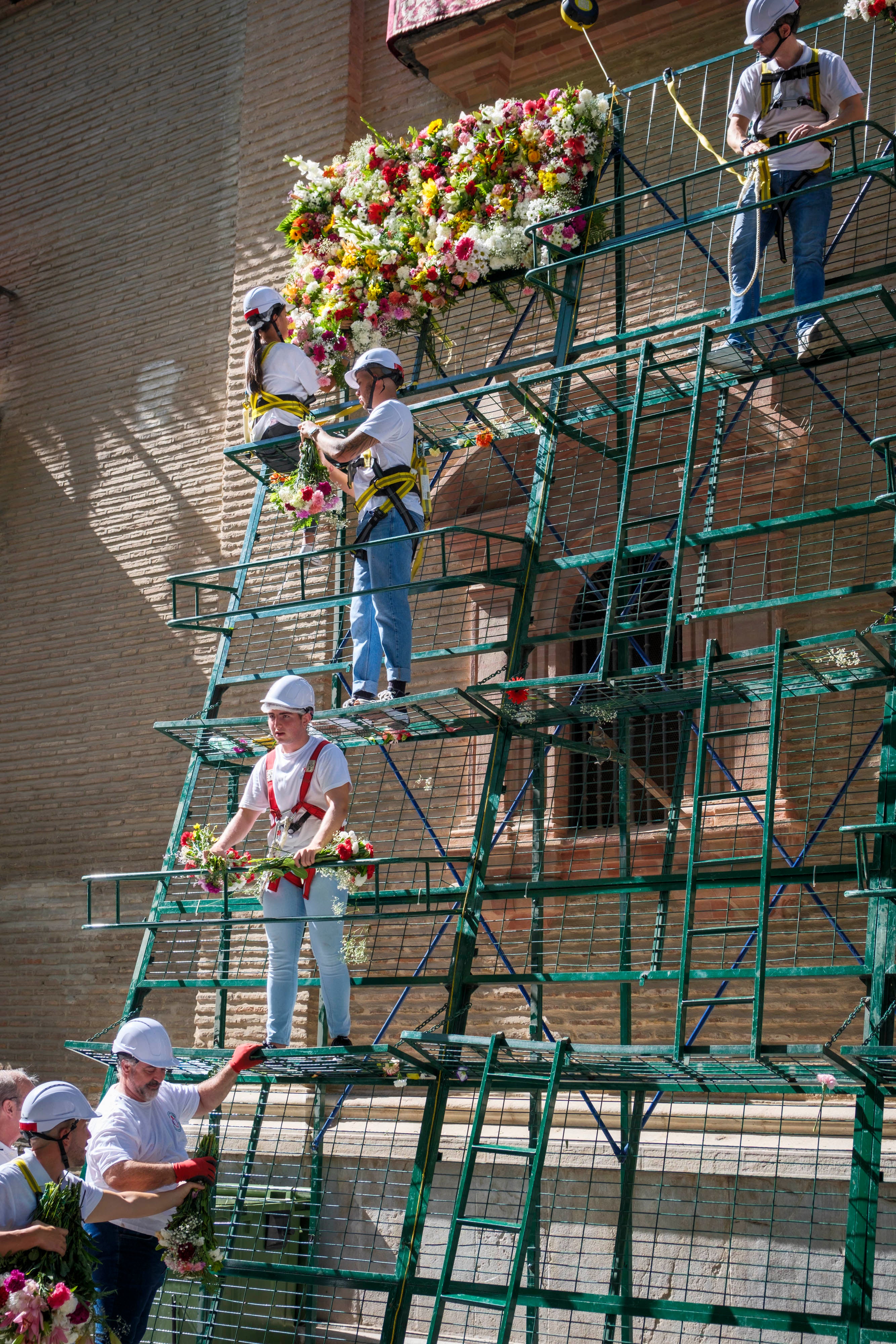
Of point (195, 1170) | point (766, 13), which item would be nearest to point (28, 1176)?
point (195, 1170)

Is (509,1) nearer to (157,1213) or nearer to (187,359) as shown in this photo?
(187,359)

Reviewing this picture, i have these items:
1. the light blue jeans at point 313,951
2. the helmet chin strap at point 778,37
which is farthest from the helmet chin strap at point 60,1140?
the helmet chin strap at point 778,37

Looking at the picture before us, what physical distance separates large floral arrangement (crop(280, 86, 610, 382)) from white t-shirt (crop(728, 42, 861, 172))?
4.74ft

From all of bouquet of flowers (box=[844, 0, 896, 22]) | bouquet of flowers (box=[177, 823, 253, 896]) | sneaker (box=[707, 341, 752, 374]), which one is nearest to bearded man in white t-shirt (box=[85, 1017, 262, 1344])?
bouquet of flowers (box=[177, 823, 253, 896])

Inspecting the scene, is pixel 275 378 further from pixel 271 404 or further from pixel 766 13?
pixel 766 13

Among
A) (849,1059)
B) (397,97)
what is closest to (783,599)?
(849,1059)

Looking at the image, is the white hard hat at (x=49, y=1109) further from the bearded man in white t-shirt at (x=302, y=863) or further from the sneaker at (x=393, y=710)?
the sneaker at (x=393, y=710)

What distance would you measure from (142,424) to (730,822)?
7.60 meters

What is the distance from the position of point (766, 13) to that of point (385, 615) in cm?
398

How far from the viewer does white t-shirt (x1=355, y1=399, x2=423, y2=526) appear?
836 centimetres

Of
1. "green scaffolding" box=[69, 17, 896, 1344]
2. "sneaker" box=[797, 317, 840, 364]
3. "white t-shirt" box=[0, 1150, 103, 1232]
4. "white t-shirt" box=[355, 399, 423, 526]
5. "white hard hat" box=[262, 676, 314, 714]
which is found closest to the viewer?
"white t-shirt" box=[0, 1150, 103, 1232]

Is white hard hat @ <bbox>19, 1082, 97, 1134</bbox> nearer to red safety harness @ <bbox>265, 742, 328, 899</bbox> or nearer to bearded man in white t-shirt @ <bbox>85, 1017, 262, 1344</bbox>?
bearded man in white t-shirt @ <bbox>85, 1017, 262, 1344</bbox>

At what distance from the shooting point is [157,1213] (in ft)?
19.9

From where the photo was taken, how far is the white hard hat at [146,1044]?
6.21 metres
